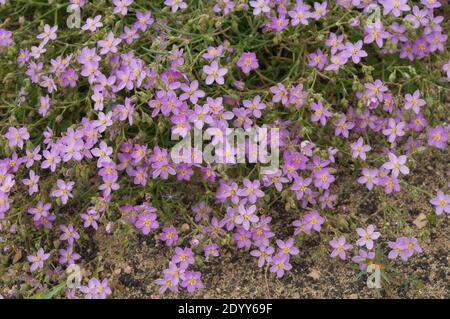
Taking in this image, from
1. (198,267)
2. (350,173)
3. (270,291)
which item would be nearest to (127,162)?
(198,267)

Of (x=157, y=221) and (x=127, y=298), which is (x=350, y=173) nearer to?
(x=157, y=221)

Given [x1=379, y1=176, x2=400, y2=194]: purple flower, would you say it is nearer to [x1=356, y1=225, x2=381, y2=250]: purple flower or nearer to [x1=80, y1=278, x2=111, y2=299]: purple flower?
[x1=356, y1=225, x2=381, y2=250]: purple flower

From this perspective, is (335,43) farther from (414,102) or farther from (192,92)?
(192,92)

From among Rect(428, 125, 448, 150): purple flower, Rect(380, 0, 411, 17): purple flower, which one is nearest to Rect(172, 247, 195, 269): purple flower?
Rect(428, 125, 448, 150): purple flower

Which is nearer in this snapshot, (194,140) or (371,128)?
(194,140)

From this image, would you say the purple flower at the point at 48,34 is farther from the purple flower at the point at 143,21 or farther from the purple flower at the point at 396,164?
the purple flower at the point at 396,164

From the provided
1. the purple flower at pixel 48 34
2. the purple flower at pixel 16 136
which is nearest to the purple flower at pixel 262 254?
the purple flower at pixel 16 136
